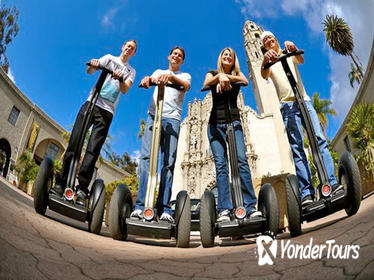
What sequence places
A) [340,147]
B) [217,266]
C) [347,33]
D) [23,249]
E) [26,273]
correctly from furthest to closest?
[340,147] < [347,33] < [217,266] < [23,249] < [26,273]

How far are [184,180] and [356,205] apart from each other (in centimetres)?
2215

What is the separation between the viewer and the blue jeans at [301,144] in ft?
8.50

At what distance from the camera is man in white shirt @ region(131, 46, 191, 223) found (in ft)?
8.68

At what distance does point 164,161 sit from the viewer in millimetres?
3012

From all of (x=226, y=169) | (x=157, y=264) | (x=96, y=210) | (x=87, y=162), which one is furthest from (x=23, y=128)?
(x=157, y=264)

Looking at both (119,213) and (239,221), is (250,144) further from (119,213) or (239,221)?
(119,213)

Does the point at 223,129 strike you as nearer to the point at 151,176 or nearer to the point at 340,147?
the point at 151,176

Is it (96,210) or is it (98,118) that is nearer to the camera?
(96,210)

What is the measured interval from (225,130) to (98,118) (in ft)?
5.85

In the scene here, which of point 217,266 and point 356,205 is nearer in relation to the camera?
point 217,266

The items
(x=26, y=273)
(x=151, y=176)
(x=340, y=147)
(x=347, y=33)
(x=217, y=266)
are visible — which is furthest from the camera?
(x=340, y=147)

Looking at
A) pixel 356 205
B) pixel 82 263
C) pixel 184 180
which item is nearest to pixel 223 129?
pixel 356 205

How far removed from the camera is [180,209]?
2.12 metres

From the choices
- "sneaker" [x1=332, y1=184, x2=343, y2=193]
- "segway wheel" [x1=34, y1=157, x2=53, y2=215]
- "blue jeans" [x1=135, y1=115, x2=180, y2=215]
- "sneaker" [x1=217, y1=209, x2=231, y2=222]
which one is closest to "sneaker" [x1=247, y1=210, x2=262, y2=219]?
"sneaker" [x1=217, y1=209, x2=231, y2=222]
